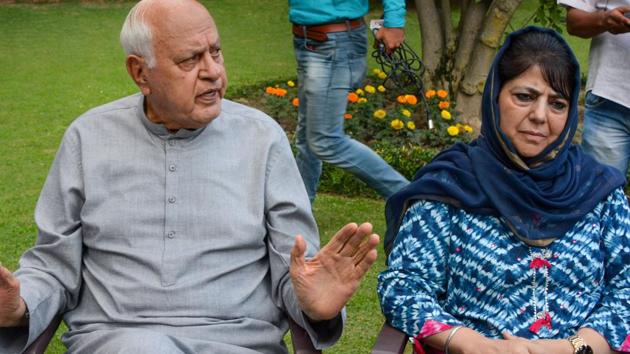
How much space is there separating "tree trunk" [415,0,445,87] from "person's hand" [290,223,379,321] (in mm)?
5532

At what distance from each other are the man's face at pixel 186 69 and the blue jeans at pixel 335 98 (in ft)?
7.40

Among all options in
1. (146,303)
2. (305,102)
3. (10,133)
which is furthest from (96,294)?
(10,133)

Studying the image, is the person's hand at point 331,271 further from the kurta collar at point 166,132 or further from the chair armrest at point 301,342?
the kurta collar at point 166,132

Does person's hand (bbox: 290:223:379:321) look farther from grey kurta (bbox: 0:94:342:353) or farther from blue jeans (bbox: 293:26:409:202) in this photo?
blue jeans (bbox: 293:26:409:202)

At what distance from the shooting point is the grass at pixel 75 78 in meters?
5.94

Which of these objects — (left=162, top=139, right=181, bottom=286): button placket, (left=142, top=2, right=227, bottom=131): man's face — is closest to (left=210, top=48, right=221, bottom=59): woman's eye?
(left=142, top=2, right=227, bottom=131): man's face

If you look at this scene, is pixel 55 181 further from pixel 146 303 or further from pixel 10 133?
pixel 10 133

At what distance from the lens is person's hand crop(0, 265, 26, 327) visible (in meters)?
2.80

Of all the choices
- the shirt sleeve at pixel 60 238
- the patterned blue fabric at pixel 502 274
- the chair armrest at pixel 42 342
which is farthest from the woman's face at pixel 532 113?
the chair armrest at pixel 42 342

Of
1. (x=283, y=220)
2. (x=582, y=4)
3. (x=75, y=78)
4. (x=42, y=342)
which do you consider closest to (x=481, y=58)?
(x=582, y=4)

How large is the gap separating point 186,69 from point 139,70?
0.16m

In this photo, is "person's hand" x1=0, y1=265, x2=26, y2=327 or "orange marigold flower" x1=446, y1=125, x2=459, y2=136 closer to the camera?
"person's hand" x1=0, y1=265, x2=26, y2=327

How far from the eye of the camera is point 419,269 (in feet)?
10.1

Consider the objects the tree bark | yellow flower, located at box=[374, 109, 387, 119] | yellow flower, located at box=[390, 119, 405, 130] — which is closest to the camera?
yellow flower, located at box=[390, 119, 405, 130]
